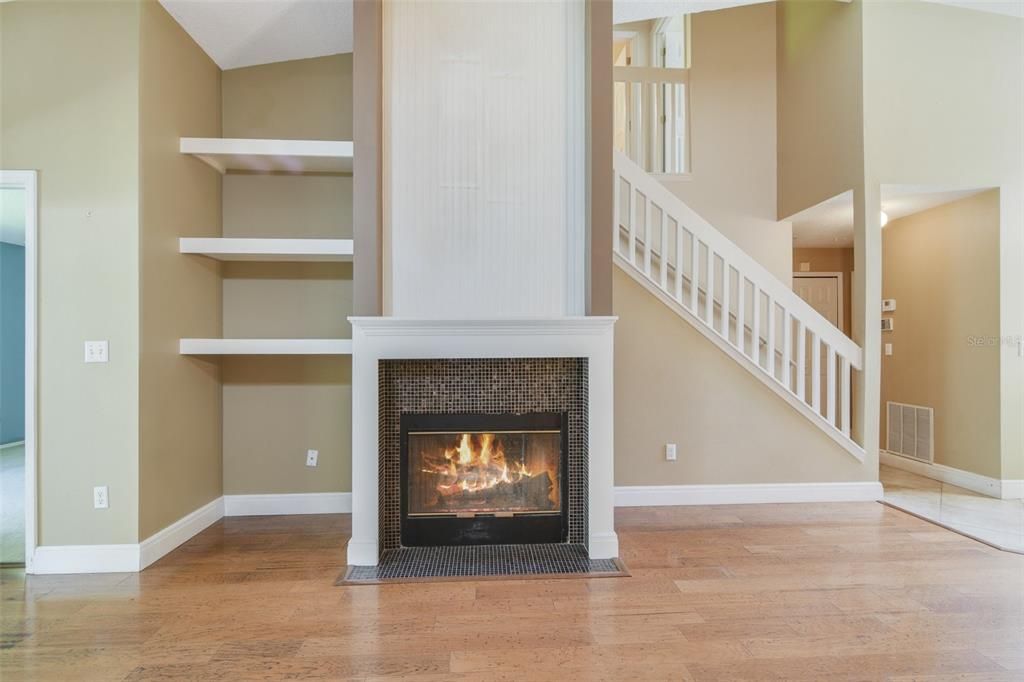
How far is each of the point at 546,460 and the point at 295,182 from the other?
2.53m

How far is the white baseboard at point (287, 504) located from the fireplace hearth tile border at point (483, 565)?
862mm

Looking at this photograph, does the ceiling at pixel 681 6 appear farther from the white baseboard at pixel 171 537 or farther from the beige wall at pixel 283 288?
the white baseboard at pixel 171 537

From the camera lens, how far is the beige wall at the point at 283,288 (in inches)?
146

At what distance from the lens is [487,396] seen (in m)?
3.20

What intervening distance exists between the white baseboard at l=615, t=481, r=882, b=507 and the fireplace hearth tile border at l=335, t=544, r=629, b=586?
99cm

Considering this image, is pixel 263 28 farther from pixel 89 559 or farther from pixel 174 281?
pixel 89 559

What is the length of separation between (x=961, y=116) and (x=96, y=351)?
19.8ft

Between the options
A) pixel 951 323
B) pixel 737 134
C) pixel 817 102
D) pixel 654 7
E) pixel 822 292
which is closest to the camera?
pixel 654 7

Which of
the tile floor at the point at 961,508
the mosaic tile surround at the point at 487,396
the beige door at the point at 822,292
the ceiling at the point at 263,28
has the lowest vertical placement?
the tile floor at the point at 961,508

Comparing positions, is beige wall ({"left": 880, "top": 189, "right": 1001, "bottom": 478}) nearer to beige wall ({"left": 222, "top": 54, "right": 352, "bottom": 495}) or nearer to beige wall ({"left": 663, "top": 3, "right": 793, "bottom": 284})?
beige wall ({"left": 663, "top": 3, "right": 793, "bottom": 284})

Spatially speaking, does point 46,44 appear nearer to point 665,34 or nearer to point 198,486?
point 198,486

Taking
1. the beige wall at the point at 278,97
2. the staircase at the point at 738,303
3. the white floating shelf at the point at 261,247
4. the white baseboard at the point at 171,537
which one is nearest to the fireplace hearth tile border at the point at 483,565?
the white baseboard at the point at 171,537

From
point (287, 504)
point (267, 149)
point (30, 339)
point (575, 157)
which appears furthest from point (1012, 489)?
point (30, 339)

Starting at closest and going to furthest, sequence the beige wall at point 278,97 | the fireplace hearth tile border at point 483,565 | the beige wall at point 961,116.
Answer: the fireplace hearth tile border at point 483,565, the beige wall at point 278,97, the beige wall at point 961,116
